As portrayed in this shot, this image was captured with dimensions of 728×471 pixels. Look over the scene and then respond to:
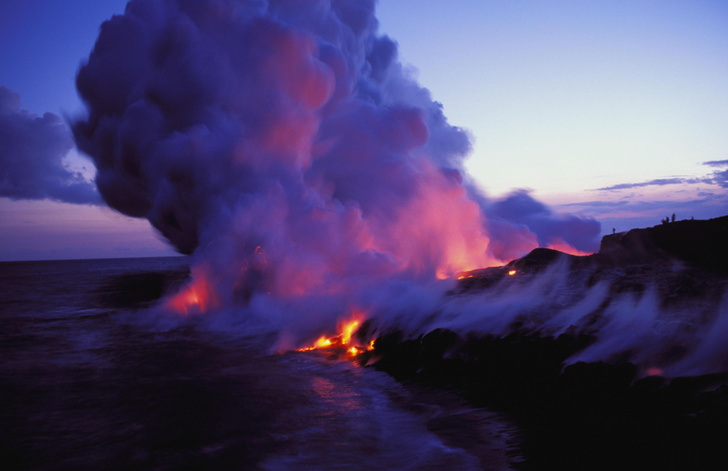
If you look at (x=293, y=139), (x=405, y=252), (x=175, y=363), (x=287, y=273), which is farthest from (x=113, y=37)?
(x=175, y=363)

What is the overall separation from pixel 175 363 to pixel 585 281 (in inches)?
322

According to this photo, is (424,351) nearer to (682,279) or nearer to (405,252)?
(682,279)

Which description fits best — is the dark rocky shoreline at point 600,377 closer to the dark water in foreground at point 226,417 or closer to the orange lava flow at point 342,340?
the dark water in foreground at point 226,417

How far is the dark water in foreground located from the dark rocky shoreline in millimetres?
551

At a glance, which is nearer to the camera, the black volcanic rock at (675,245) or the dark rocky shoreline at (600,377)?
the dark rocky shoreline at (600,377)

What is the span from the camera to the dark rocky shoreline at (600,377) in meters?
3.94

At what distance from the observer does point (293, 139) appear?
2008cm

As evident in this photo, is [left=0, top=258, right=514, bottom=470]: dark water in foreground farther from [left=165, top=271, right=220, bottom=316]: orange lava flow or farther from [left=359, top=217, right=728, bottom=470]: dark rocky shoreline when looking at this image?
[left=165, top=271, right=220, bottom=316]: orange lava flow

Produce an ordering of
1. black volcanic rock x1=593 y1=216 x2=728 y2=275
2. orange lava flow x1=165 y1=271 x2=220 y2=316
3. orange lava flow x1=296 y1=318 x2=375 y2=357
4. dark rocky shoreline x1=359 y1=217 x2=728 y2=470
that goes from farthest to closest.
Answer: orange lava flow x1=165 y1=271 x2=220 y2=316 → orange lava flow x1=296 y1=318 x2=375 y2=357 → black volcanic rock x1=593 y1=216 x2=728 y2=275 → dark rocky shoreline x1=359 y1=217 x2=728 y2=470

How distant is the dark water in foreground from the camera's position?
4.48 meters

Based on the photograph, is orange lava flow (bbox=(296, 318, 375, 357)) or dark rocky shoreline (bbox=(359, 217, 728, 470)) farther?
orange lava flow (bbox=(296, 318, 375, 357))

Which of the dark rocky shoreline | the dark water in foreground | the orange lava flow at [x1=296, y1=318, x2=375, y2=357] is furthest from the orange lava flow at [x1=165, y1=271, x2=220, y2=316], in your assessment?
the dark rocky shoreline

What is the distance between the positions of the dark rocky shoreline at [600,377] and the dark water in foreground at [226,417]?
0.55 metres

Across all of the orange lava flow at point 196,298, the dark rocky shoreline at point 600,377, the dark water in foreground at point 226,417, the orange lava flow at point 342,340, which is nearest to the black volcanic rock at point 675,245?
the dark rocky shoreline at point 600,377
